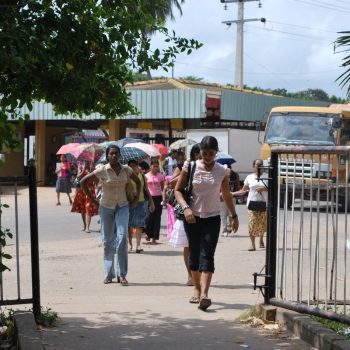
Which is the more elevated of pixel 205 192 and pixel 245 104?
pixel 245 104

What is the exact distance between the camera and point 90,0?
6.24m

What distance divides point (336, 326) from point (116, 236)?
429 centimetres

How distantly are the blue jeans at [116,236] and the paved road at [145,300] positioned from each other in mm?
265

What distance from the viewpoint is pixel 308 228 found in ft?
22.4

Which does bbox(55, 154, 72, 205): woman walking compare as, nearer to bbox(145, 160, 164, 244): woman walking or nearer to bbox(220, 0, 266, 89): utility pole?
bbox(145, 160, 164, 244): woman walking

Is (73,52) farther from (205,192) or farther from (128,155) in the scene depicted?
(128,155)

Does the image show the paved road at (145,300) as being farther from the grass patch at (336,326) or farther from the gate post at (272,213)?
the gate post at (272,213)

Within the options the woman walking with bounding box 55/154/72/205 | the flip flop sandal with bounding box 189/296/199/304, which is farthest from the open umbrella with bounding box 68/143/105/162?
the flip flop sandal with bounding box 189/296/199/304

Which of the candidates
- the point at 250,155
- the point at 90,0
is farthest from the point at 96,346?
the point at 250,155

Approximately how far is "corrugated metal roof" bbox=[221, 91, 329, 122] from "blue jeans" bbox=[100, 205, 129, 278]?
22089 millimetres

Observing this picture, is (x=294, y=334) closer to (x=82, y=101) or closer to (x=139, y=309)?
(x=139, y=309)

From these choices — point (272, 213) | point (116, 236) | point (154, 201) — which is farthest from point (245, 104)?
point (272, 213)

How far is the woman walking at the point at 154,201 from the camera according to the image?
14.8 meters

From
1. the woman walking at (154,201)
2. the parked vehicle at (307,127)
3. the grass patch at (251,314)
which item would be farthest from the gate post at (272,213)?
the parked vehicle at (307,127)
